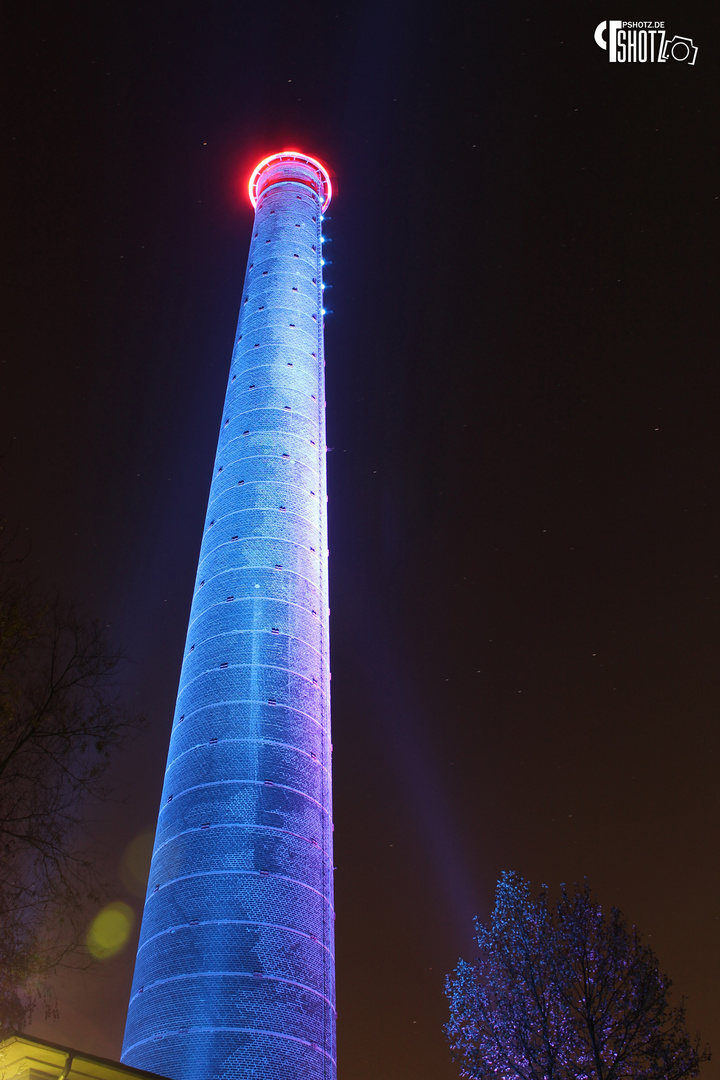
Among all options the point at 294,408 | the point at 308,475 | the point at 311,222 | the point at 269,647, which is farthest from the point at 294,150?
the point at 269,647

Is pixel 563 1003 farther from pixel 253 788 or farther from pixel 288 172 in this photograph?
pixel 288 172

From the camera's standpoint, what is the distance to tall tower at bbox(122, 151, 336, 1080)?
723 inches

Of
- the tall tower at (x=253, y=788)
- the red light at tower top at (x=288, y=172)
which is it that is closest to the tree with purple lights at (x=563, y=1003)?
the tall tower at (x=253, y=788)

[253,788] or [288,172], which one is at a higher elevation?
[288,172]

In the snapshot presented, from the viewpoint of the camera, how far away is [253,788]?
21359 mm

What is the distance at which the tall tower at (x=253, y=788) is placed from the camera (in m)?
18.4

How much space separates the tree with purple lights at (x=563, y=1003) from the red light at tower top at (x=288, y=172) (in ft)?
102

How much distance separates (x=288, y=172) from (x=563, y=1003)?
33.9 meters

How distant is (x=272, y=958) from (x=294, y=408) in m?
17.2

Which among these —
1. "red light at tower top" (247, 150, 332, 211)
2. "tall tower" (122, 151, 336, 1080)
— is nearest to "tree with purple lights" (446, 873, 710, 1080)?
"tall tower" (122, 151, 336, 1080)

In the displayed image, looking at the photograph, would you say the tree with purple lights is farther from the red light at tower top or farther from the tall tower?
the red light at tower top

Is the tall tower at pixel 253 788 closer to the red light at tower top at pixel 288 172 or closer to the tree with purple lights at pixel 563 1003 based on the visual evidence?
the tree with purple lights at pixel 563 1003

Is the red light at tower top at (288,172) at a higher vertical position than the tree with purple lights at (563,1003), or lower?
higher

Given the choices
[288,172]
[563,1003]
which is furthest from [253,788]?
[288,172]
